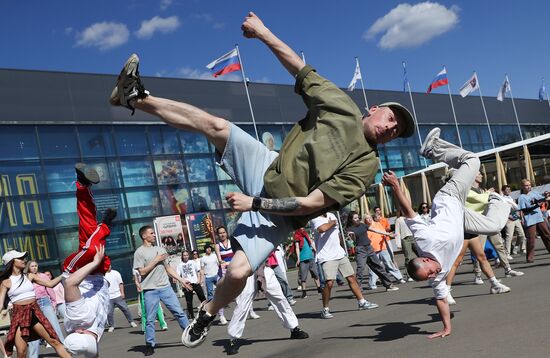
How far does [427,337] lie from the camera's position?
6.71 m

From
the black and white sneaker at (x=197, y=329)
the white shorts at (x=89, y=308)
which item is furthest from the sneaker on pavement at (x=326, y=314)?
the black and white sneaker at (x=197, y=329)

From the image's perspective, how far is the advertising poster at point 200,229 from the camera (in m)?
28.0

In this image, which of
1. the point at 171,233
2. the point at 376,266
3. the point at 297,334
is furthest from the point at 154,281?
the point at 171,233

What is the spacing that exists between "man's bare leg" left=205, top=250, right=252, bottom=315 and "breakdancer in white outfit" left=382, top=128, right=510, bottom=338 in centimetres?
290

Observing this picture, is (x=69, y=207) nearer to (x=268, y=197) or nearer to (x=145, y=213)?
(x=145, y=213)

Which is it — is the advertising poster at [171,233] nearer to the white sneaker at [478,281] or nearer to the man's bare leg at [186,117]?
the white sneaker at [478,281]

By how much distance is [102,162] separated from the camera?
27.1m

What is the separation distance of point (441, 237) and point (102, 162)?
22543mm

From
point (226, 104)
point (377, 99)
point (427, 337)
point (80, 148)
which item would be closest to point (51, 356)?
point (427, 337)

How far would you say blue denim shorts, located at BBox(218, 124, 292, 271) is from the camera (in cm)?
400

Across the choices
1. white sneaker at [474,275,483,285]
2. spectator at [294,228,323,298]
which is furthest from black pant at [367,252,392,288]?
white sneaker at [474,275,483,285]

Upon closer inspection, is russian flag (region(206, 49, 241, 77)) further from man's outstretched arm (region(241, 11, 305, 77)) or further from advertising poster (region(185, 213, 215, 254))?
man's outstretched arm (region(241, 11, 305, 77))

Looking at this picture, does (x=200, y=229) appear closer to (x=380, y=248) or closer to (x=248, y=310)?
(x=380, y=248)

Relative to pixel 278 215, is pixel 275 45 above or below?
above
